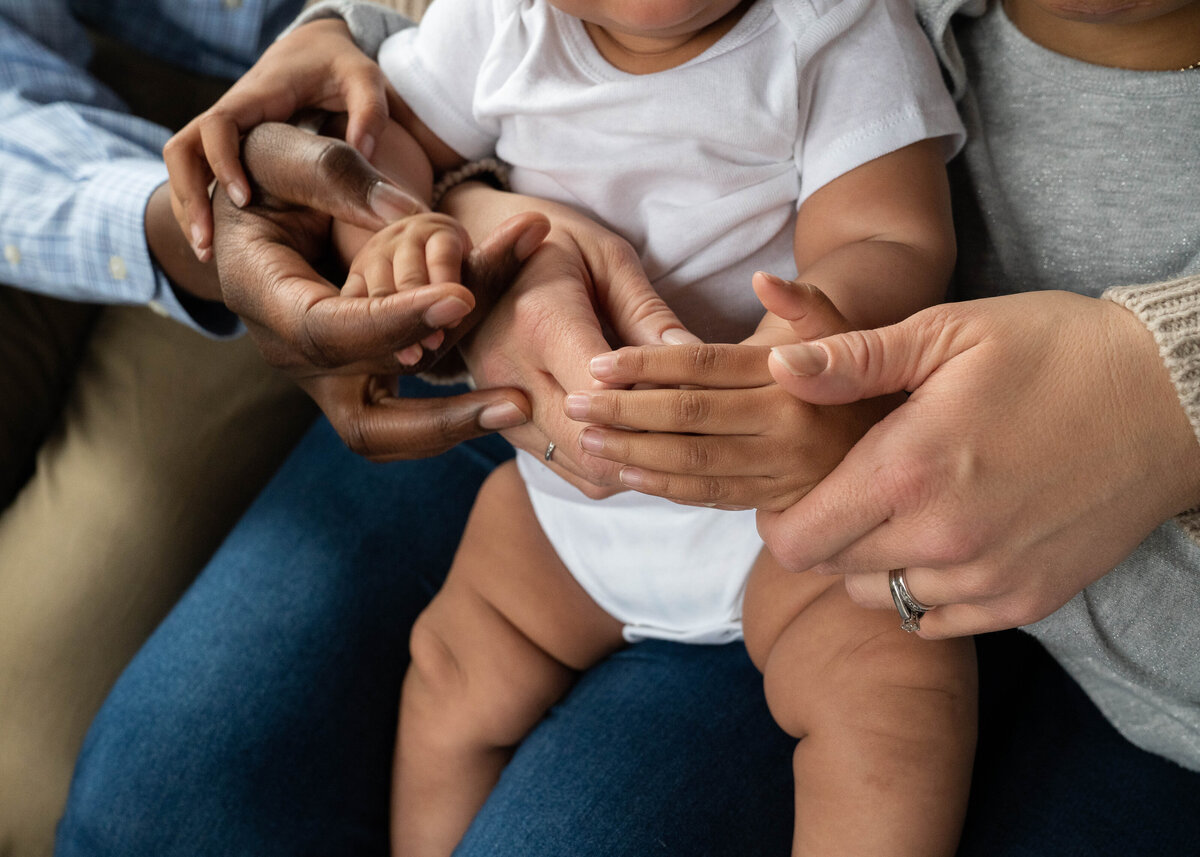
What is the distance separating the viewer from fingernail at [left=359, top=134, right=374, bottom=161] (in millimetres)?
900

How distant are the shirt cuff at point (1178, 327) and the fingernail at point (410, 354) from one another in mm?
569

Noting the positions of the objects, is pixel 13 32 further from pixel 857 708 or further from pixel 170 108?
pixel 857 708

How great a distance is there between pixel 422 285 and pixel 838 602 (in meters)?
0.50

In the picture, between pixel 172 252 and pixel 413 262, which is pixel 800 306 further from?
pixel 172 252

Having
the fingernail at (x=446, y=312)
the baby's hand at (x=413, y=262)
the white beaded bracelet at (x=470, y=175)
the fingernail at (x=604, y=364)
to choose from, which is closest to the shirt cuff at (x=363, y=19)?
the white beaded bracelet at (x=470, y=175)

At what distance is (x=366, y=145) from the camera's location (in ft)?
2.98

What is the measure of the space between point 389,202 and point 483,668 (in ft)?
1.83

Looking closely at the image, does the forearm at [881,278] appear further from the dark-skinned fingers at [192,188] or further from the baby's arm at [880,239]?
the dark-skinned fingers at [192,188]

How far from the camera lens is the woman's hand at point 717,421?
2.09 ft

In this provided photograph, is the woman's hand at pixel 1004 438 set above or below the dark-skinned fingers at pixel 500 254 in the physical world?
below

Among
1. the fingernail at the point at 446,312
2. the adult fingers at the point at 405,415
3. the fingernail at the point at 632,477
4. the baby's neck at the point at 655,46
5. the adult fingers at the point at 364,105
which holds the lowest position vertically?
the adult fingers at the point at 405,415

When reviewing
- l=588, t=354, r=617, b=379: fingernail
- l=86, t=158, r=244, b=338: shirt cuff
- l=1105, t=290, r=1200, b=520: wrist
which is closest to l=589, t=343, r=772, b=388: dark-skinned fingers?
→ l=588, t=354, r=617, b=379: fingernail

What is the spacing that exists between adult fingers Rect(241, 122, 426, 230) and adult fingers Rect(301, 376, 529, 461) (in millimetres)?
172

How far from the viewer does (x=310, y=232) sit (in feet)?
3.14
